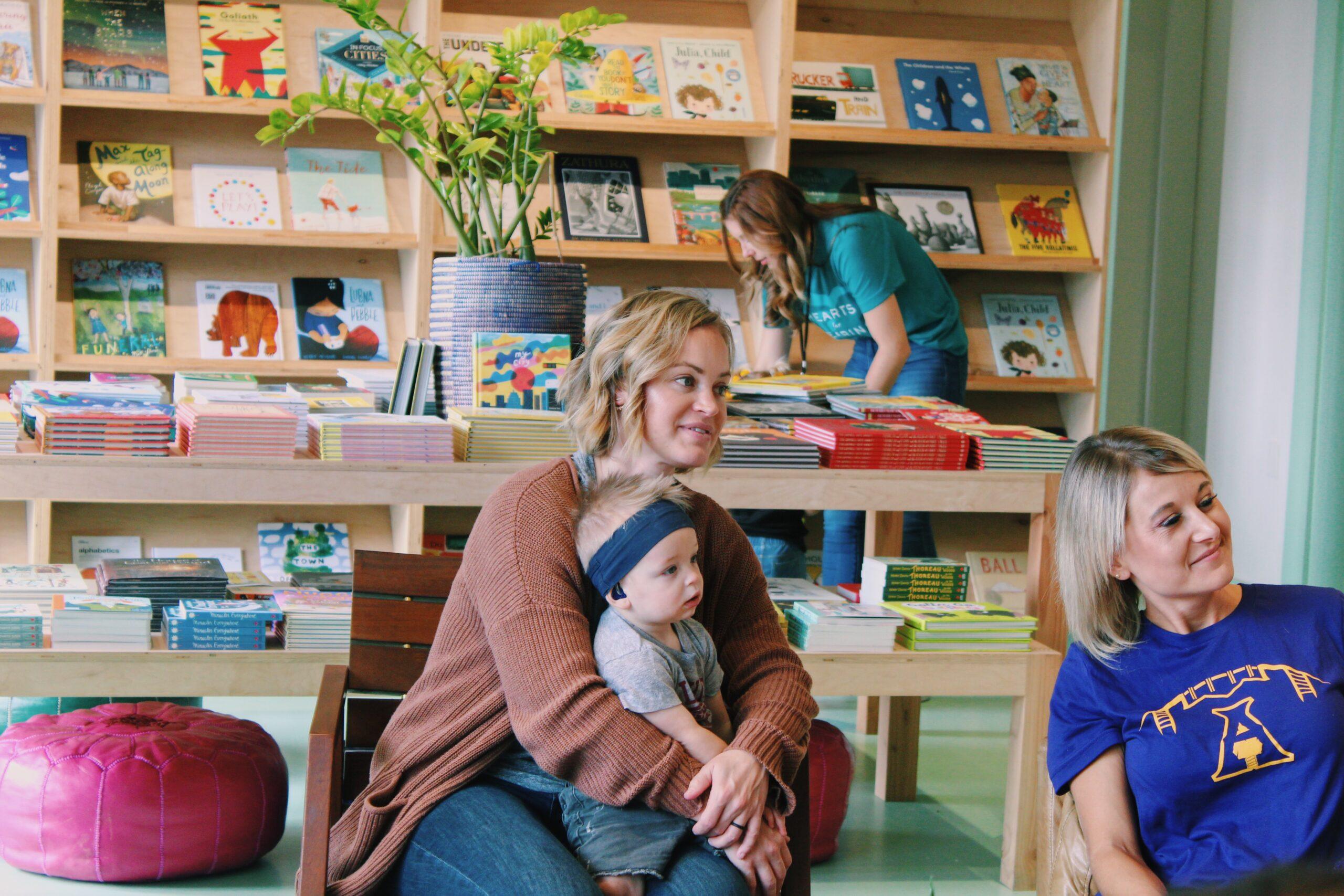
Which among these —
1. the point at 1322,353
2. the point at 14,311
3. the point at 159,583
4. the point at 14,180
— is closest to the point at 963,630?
the point at 159,583

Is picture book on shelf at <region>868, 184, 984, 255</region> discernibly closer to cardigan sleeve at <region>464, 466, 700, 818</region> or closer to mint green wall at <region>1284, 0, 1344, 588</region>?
mint green wall at <region>1284, 0, 1344, 588</region>

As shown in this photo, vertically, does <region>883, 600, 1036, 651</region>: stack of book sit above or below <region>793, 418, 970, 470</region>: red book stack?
below

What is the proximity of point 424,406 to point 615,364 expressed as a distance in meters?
1.02

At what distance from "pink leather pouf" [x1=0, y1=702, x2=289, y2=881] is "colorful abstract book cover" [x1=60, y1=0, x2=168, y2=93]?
230cm

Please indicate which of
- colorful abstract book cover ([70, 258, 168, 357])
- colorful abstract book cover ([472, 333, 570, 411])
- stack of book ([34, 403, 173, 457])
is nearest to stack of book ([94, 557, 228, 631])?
stack of book ([34, 403, 173, 457])

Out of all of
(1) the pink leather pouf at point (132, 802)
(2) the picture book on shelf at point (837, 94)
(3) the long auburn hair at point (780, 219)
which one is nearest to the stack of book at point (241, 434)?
(1) the pink leather pouf at point (132, 802)

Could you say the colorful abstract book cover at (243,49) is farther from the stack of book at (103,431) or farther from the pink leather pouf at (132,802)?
the pink leather pouf at (132,802)

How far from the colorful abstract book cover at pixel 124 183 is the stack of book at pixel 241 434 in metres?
2.00

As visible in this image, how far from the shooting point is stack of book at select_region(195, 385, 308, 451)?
8.21 feet

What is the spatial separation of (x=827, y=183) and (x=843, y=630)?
2.42 meters

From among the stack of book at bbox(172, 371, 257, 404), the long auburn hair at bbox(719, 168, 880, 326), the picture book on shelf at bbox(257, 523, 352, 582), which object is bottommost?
the picture book on shelf at bbox(257, 523, 352, 582)

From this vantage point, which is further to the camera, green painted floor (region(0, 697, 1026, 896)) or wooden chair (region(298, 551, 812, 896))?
green painted floor (region(0, 697, 1026, 896))

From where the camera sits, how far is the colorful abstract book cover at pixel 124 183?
13.4 ft

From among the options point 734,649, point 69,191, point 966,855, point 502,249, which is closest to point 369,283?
point 69,191
